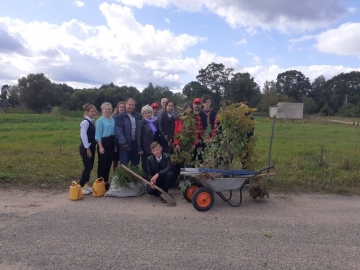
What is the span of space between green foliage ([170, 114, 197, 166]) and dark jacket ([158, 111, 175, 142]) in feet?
1.14

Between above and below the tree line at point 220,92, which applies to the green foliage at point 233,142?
below

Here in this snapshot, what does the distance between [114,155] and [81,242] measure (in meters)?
2.76

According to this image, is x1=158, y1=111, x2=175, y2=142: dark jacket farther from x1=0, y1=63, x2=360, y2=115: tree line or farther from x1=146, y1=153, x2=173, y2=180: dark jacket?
x1=0, y1=63, x2=360, y2=115: tree line

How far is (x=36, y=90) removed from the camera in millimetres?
51312

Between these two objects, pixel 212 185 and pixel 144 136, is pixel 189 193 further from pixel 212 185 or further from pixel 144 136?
pixel 144 136

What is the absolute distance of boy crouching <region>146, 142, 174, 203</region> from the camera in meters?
5.67

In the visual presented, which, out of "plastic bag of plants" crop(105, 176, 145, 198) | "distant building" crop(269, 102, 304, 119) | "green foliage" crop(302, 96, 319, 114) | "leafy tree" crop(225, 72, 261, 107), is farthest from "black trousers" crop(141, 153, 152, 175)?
"leafy tree" crop(225, 72, 261, 107)

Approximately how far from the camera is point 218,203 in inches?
217

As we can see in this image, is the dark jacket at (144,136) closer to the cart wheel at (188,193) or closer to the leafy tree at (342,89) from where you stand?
the cart wheel at (188,193)

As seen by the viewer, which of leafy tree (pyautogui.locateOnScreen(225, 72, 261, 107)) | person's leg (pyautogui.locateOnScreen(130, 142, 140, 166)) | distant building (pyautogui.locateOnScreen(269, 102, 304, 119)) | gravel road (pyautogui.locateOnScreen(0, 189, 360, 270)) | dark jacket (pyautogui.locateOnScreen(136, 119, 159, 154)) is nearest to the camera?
gravel road (pyautogui.locateOnScreen(0, 189, 360, 270))

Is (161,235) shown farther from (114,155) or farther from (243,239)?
(114,155)

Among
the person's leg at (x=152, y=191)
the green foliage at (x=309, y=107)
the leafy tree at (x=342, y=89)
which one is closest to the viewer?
the person's leg at (x=152, y=191)

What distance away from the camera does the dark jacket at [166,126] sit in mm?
6203

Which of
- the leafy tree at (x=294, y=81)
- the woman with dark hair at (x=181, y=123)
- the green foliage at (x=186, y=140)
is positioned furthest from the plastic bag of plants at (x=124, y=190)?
the leafy tree at (x=294, y=81)
